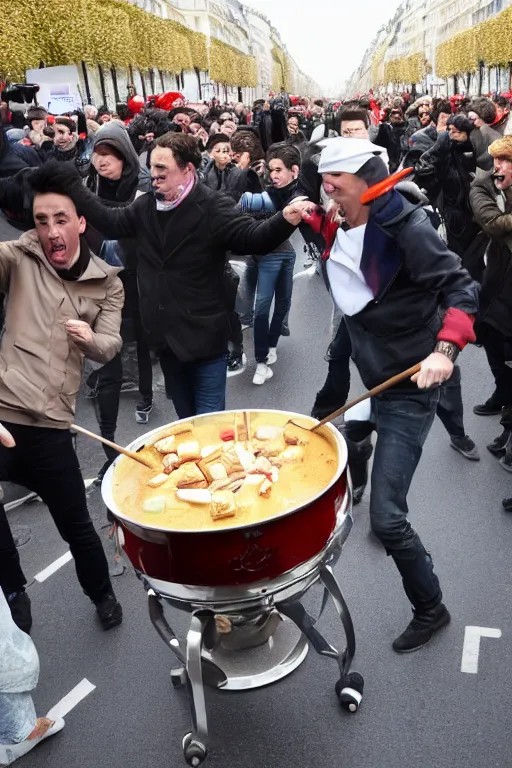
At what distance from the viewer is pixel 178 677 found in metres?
3.10

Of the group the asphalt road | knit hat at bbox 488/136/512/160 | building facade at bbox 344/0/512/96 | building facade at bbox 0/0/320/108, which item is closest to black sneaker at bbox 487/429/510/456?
the asphalt road

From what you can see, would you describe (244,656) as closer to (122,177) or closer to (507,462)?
(507,462)

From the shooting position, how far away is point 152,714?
3.02 m

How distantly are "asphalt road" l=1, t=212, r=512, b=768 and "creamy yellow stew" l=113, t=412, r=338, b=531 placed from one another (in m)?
1.00

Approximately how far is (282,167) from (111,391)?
7.23ft

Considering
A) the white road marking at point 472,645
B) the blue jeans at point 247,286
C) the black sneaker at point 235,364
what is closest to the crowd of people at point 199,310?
the white road marking at point 472,645

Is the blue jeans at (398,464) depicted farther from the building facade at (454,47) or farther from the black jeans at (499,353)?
the building facade at (454,47)

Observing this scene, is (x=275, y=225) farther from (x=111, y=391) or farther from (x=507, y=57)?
(x=507, y=57)

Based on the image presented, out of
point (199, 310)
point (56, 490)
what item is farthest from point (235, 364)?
point (56, 490)

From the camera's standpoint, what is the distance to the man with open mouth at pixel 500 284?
4500 mm

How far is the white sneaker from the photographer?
21.5 feet

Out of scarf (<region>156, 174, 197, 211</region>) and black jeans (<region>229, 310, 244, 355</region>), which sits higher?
scarf (<region>156, 174, 197, 211</region>)

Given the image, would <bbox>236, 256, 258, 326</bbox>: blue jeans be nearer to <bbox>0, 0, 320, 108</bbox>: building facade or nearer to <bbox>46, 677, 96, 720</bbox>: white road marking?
<bbox>0, 0, 320, 108</bbox>: building facade

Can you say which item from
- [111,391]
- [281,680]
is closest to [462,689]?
[281,680]
